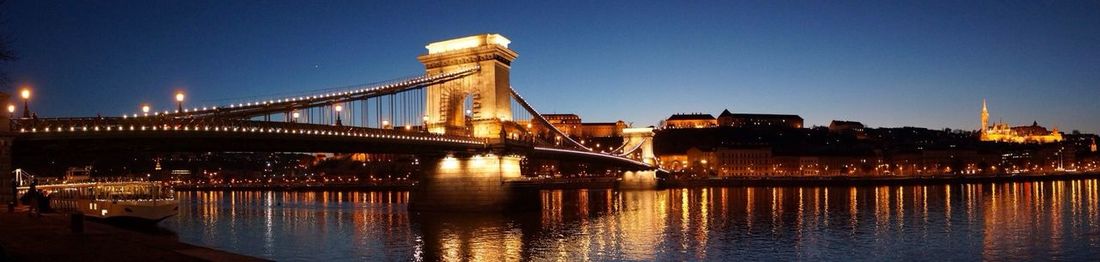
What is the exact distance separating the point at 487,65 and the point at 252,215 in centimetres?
1725

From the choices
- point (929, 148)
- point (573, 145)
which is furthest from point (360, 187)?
point (929, 148)

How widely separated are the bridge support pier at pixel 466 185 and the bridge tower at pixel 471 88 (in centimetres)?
467

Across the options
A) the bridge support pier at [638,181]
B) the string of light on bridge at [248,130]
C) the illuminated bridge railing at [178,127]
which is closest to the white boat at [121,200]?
the illuminated bridge railing at [178,127]

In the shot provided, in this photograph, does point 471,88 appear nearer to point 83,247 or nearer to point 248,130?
point 248,130

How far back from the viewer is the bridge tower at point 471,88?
180 feet

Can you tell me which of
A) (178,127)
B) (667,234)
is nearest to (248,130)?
(178,127)

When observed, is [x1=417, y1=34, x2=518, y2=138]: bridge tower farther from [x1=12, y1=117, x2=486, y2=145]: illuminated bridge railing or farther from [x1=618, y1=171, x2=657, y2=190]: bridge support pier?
[x1=618, y1=171, x2=657, y2=190]: bridge support pier

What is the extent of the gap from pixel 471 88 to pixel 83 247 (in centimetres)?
3713

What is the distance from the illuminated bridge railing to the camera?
26.9 m

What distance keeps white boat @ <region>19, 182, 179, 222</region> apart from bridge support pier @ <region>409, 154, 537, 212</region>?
48.1ft

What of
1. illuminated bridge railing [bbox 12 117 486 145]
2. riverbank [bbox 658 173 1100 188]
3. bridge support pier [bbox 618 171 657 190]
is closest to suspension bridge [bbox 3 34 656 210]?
illuminated bridge railing [bbox 12 117 486 145]

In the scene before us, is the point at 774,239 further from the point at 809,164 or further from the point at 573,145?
the point at 809,164

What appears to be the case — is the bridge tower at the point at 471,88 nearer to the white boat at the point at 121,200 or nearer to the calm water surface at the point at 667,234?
the calm water surface at the point at 667,234

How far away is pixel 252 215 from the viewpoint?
54.4 m
